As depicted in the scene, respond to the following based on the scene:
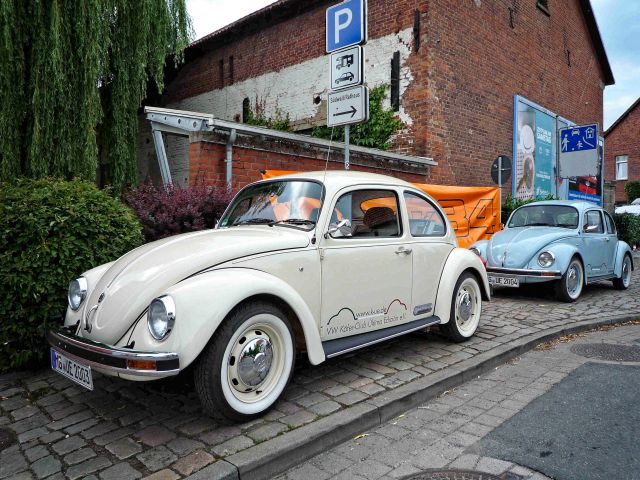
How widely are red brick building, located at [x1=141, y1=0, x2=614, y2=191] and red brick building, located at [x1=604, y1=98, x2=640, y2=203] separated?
71.3ft

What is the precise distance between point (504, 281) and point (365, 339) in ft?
14.5

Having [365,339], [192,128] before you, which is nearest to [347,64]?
[192,128]

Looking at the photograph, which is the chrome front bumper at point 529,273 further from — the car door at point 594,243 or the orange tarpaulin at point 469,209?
the orange tarpaulin at point 469,209

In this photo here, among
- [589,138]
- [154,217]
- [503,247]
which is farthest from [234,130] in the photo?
[589,138]

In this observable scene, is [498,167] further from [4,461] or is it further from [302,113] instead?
[4,461]

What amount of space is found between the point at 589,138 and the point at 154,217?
42.4 feet

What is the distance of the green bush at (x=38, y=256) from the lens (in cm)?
367

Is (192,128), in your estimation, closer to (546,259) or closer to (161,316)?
(161,316)

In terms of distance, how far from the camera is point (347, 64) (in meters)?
5.93

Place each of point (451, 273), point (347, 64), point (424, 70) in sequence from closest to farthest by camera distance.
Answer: point (451, 273) < point (347, 64) < point (424, 70)

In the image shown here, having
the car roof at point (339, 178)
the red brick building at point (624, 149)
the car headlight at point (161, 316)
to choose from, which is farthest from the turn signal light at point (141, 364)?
the red brick building at point (624, 149)

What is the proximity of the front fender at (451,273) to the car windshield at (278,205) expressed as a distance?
170 centimetres

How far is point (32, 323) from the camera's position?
378cm

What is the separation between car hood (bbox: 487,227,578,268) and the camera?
294 inches
